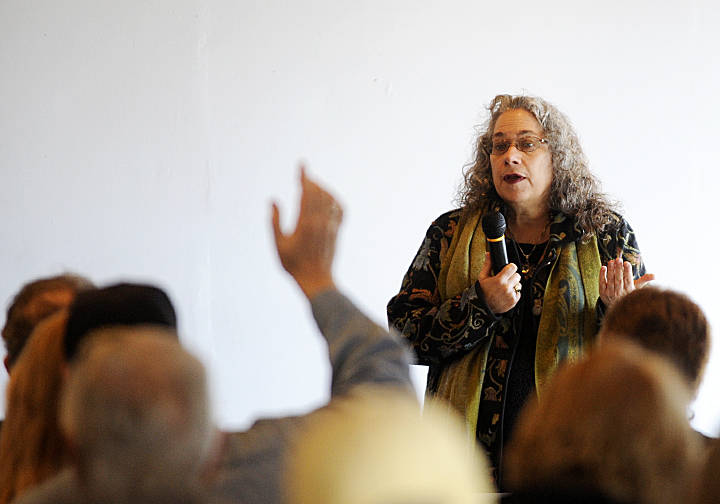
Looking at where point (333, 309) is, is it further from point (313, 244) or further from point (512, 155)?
point (512, 155)

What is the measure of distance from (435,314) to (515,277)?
251 millimetres

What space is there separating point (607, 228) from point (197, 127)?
199 cm

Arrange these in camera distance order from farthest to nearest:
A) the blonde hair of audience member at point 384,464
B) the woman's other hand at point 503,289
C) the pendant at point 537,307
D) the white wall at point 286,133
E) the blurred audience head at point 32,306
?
the white wall at point 286,133 → the pendant at point 537,307 → the woman's other hand at point 503,289 → the blurred audience head at point 32,306 → the blonde hair of audience member at point 384,464

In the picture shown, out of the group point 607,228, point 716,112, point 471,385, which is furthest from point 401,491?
point 716,112

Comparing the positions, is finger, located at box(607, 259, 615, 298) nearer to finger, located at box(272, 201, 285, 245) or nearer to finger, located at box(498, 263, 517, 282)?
finger, located at box(498, 263, 517, 282)

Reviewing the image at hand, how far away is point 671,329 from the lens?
1.54 meters

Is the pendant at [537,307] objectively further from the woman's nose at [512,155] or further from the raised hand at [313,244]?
the raised hand at [313,244]

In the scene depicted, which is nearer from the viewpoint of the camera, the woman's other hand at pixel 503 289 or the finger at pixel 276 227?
the finger at pixel 276 227

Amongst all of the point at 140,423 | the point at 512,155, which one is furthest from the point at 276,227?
the point at 512,155

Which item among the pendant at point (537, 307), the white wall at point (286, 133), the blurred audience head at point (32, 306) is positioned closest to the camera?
the blurred audience head at point (32, 306)

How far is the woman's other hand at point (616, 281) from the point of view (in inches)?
89.4

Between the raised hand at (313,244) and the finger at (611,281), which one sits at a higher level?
the raised hand at (313,244)

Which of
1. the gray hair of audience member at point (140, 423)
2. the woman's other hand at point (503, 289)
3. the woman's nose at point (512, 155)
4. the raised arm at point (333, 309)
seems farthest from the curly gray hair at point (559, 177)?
the gray hair of audience member at point (140, 423)

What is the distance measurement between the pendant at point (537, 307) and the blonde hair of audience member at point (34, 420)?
4.87 ft
